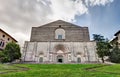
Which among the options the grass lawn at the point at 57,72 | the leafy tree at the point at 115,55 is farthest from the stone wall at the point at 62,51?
the grass lawn at the point at 57,72

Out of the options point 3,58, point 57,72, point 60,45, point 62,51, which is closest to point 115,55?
point 62,51

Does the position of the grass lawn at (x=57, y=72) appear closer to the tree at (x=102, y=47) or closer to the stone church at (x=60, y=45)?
the tree at (x=102, y=47)

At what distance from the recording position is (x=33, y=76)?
51.3ft

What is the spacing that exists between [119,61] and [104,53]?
13.1 ft

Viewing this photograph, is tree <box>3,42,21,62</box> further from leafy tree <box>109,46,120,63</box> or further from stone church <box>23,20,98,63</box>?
leafy tree <box>109,46,120,63</box>

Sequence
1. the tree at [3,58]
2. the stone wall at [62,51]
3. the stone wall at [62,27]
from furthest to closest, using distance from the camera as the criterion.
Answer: the stone wall at [62,27] < the stone wall at [62,51] < the tree at [3,58]

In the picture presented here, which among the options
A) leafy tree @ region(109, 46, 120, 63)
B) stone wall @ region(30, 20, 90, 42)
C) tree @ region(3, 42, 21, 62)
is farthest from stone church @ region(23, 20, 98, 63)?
leafy tree @ region(109, 46, 120, 63)

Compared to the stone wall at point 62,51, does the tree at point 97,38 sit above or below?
above

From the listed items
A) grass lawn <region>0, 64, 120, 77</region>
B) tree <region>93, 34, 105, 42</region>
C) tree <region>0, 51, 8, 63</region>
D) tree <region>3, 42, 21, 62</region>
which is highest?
tree <region>93, 34, 105, 42</region>

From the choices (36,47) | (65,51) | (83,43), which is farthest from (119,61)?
(36,47)

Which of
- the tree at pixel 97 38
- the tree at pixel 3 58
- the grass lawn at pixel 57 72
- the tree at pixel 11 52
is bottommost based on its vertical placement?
the grass lawn at pixel 57 72

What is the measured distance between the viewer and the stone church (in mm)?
43688

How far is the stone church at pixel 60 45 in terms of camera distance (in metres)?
43.7

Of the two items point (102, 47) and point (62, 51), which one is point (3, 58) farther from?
point (102, 47)
